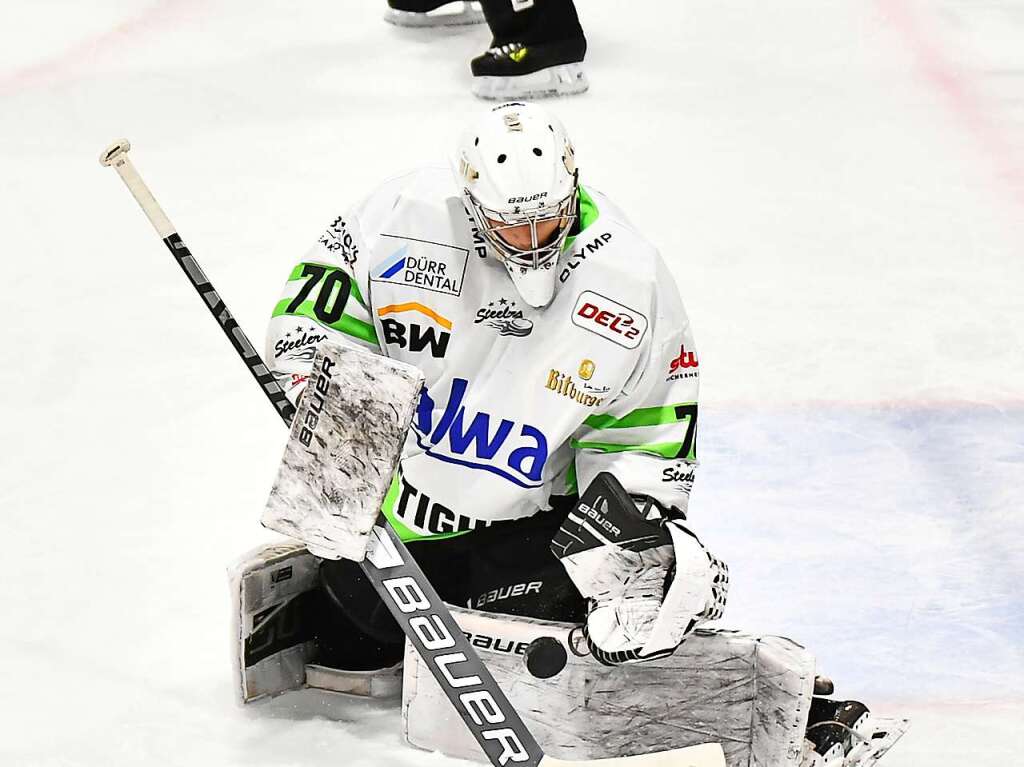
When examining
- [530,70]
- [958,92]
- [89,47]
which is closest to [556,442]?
[530,70]

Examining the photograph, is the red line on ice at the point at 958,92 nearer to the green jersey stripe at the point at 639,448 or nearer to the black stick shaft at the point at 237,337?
the green jersey stripe at the point at 639,448

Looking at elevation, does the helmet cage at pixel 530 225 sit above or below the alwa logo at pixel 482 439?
above

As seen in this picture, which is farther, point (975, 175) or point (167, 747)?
point (975, 175)

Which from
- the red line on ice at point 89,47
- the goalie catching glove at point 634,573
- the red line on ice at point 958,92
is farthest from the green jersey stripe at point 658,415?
the red line on ice at point 89,47

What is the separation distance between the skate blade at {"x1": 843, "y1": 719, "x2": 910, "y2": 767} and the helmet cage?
0.84m

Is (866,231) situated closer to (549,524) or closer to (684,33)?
(684,33)

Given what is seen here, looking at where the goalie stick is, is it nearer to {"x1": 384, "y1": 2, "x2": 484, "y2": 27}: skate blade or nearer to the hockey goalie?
the hockey goalie

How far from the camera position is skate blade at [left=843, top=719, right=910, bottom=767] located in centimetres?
235

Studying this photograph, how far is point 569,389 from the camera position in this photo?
2.32 m

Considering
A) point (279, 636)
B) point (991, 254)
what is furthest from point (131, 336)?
point (991, 254)

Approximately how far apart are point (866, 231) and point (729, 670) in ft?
7.28

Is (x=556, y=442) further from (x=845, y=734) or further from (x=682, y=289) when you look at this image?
(x=682, y=289)

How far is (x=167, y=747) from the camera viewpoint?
2330 millimetres

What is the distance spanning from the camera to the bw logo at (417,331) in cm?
235
